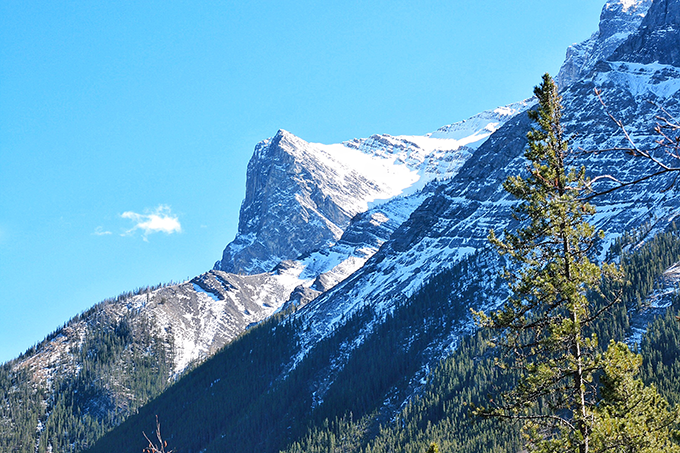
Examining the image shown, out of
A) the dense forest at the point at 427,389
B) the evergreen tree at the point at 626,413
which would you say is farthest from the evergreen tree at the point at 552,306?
the dense forest at the point at 427,389

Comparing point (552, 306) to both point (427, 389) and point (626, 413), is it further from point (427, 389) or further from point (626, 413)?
point (427, 389)

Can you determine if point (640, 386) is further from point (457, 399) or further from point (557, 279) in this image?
point (457, 399)

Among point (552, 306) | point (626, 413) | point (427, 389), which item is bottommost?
point (427, 389)

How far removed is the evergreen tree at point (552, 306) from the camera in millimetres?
20656

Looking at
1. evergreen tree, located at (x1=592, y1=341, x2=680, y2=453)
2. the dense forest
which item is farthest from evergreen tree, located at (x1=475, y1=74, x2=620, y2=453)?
the dense forest

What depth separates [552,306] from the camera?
21375mm

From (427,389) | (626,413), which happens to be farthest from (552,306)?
(427,389)

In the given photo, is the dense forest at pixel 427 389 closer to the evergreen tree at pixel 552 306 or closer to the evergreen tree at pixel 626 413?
the evergreen tree at pixel 626 413

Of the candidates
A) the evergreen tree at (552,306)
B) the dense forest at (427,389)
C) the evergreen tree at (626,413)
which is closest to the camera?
the evergreen tree at (626,413)

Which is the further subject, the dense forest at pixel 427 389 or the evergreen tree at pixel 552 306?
the dense forest at pixel 427 389

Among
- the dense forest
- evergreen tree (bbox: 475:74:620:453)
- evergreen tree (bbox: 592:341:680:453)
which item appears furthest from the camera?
the dense forest

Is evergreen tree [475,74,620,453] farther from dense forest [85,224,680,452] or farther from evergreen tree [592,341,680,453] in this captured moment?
dense forest [85,224,680,452]

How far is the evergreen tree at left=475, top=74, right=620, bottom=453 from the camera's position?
20656 millimetres

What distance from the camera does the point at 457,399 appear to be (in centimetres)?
14462
